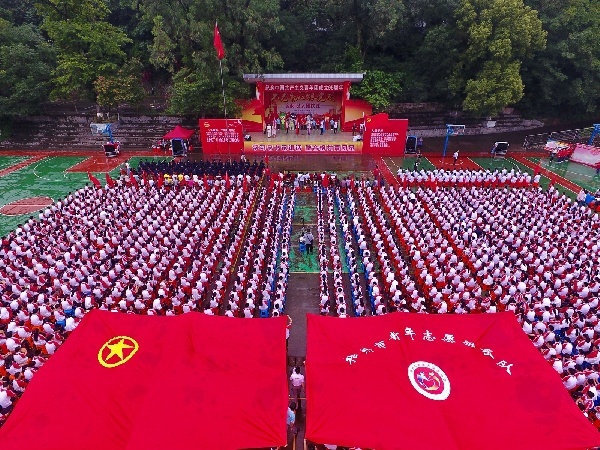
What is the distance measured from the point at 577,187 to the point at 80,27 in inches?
1224

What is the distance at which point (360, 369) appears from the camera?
6.44 meters

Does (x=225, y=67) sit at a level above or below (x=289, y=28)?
below

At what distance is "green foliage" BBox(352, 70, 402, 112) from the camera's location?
24.8m

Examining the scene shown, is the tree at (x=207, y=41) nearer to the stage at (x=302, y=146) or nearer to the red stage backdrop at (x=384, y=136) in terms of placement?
the stage at (x=302, y=146)

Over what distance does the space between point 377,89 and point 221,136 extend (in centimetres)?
1066

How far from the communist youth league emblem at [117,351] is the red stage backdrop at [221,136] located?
57.4 feet

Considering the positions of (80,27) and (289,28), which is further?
(289,28)

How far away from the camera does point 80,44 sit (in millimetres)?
25828

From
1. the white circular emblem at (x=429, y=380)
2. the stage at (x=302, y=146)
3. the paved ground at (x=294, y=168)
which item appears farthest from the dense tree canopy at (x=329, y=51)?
the white circular emblem at (x=429, y=380)

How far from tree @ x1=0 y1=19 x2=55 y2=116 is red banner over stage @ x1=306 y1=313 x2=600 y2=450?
2765cm

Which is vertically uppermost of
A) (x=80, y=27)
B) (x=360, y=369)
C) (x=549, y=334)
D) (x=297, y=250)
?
(x=80, y=27)

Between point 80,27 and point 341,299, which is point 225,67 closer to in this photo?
point 80,27

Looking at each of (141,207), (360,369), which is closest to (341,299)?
(360,369)

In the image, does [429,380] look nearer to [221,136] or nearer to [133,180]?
[133,180]
